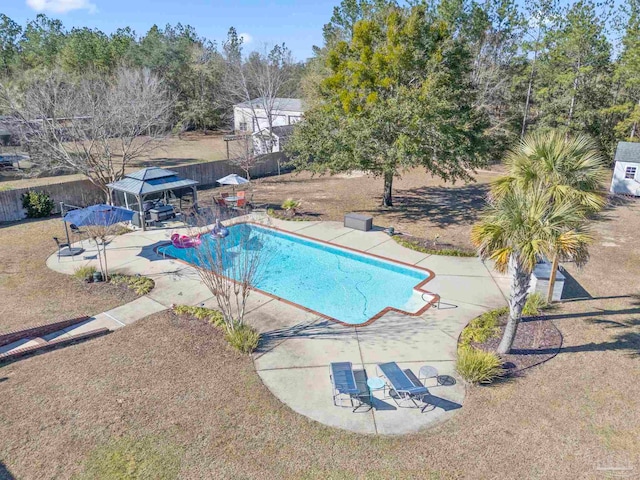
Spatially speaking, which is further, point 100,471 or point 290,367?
point 290,367

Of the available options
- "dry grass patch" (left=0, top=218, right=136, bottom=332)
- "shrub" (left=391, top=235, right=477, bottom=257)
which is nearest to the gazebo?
"dry grass patch" (left=0, top=218, right=136, bottom=332)

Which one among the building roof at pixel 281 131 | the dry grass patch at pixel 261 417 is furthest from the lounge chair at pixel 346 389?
the building roof at pixel 281 131

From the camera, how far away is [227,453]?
7266 millimetres

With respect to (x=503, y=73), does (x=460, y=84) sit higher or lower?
lower

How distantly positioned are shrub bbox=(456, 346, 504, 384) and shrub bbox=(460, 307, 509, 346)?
1396 millimetres

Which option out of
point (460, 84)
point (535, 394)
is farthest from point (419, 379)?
point (460, 84)

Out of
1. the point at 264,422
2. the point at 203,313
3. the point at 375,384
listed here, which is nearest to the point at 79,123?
the point at 203,313

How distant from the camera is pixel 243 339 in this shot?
10.4 meters

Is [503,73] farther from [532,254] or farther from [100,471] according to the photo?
[100,471]

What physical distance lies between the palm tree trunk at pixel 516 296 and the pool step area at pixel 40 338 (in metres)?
10.1

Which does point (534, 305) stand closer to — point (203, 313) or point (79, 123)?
point (203, 313)

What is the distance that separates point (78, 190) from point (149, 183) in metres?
5.74

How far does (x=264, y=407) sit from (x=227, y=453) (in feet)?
4.30

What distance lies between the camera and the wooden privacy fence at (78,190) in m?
20.3
